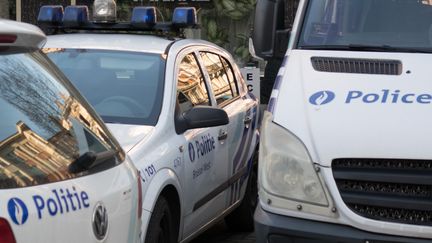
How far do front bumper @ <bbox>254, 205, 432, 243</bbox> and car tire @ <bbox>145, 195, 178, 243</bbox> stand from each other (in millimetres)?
664

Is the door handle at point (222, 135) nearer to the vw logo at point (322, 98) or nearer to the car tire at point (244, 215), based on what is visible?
the car tire at point (244, 215)

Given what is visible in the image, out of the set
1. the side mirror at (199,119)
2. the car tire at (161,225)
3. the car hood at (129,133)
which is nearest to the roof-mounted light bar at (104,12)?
the side mirror at (199,119)

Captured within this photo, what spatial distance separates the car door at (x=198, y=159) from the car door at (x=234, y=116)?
0.22 metres

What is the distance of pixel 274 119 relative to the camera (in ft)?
14.0

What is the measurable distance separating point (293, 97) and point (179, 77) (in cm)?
140

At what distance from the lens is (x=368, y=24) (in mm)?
5027

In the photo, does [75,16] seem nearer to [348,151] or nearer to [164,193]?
[164,193]

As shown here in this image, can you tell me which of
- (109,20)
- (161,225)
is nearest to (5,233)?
(161,225)

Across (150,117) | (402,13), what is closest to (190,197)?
(150,117)

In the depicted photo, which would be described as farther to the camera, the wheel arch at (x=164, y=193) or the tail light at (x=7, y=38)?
the wheel arch at (x=164, y=193)

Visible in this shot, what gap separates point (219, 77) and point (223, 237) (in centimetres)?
143

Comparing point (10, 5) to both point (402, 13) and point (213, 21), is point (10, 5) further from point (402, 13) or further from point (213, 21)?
point (402, 13)

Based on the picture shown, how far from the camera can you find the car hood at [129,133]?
465cm

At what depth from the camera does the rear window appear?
2.36 m
